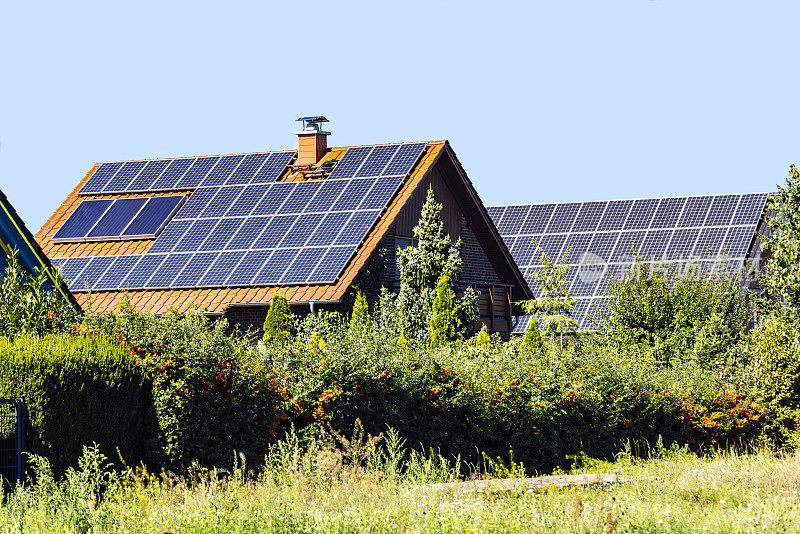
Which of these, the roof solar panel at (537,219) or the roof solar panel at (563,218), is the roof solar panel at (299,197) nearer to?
the roof solar panel at (537,219)

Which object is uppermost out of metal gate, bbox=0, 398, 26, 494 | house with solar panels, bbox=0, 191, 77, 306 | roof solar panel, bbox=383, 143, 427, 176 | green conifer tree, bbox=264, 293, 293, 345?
roof solar panel, bbox=383, 143, 427, 176

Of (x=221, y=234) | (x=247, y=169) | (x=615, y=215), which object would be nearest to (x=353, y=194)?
(x=221, y=234)

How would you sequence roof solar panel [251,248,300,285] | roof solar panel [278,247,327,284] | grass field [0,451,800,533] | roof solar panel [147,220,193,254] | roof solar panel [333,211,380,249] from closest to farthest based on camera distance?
grass field [0,451,800,533], roof solar panel [278,247,327,284], roof solar panel [251,248,300,285], roof solar panel [333,211,380,249], roof solar panel [147,220,193,254]

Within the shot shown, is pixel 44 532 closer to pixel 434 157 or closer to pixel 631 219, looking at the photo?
pixel 434 157

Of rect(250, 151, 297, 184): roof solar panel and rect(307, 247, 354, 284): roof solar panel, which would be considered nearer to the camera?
rect(307, 247, 354, 284): roof solar panel

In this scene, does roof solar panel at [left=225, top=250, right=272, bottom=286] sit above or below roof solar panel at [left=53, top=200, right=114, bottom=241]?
below

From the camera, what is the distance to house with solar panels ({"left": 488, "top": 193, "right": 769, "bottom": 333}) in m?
39.2

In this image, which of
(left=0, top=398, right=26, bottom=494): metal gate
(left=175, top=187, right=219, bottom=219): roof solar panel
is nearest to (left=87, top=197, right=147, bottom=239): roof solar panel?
(left=175, top=187, right=219, bottom=219): roof solar panel

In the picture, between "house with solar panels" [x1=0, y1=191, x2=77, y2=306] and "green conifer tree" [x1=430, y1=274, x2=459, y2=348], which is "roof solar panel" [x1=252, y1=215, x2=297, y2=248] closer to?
"green conifer tree" [x1=430, y1=274, x2=459, y2=348]

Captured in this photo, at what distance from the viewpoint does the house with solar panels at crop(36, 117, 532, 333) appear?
88.3 feet

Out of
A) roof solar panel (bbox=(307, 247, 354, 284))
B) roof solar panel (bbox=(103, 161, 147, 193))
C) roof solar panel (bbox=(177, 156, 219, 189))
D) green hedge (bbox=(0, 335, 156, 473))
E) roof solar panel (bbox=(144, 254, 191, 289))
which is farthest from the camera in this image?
roof solar panel (bbox=(103, 161, 147, 193))

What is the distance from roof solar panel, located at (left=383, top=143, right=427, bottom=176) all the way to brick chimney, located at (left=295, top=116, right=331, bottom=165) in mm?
2778

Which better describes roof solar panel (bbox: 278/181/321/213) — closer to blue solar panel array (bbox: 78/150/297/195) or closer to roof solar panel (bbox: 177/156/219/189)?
blue solar panel array (bbox: 78/150/297/195)

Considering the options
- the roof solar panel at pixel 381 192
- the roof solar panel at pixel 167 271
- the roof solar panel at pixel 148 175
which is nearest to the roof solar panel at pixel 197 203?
the roof solar panel at pixel 148 175
